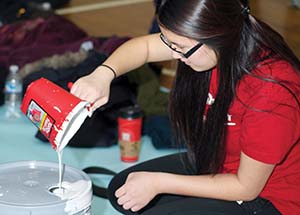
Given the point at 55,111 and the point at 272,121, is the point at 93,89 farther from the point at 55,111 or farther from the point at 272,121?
the point at 272,121

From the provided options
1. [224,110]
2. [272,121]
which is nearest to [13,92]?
[224,110]

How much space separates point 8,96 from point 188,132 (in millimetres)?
1076

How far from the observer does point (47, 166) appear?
1.52 m

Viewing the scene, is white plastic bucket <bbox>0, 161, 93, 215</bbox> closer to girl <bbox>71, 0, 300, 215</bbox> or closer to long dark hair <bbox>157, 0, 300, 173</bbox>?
girl <bbox>71, 0, 300, 215</bbox>

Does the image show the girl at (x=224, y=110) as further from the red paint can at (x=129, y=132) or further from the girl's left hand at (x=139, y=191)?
the red paint can at (x=129, y=132)

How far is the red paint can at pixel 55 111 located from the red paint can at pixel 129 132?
0.62 meters

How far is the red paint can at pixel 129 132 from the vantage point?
204cm

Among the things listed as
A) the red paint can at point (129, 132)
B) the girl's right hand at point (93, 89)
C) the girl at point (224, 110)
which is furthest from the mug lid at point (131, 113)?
the girl's right hand at point (93, 89)

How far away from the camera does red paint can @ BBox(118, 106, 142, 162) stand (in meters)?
2.04

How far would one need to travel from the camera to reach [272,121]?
134 centimetres

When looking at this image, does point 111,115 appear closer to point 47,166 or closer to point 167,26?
point 47,166

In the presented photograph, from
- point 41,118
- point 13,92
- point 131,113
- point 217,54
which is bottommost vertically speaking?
point 13,92

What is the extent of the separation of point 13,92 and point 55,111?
3.60ft

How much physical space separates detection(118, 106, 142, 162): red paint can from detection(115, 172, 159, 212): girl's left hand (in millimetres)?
582
